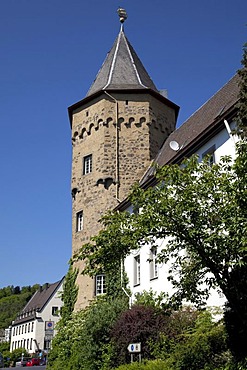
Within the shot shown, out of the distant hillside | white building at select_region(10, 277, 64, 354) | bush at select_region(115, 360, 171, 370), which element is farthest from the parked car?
the distant hillside

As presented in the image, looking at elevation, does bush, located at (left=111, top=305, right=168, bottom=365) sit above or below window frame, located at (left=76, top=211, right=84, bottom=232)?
below

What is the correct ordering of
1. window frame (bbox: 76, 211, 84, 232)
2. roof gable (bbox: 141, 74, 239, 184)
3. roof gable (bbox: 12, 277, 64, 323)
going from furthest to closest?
1. roof gable (bbox: 12, 277, 64, 323)
2. window frame (bbox: 76, 211, 84, 232)
3. roof gable (bbox: 141, 74, 239, 184)

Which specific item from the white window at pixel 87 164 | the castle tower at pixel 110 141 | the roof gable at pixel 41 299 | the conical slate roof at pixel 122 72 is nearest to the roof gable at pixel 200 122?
the castle tower at pixel 110 141

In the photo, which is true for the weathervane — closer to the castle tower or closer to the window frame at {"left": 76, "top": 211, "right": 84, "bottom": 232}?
the castle tower

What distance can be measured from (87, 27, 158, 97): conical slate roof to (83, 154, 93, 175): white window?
4.30 meters

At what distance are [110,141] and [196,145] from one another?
367 inches

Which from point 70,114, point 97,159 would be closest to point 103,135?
point 97,159

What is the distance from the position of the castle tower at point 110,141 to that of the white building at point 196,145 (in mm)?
1190

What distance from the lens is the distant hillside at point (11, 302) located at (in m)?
112

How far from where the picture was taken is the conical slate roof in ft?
98.1

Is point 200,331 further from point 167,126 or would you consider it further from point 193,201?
point 167,126

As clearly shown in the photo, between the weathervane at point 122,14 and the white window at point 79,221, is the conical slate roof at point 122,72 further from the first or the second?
the white window at point 79,221

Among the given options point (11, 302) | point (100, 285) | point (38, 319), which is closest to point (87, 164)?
point (100, 285)

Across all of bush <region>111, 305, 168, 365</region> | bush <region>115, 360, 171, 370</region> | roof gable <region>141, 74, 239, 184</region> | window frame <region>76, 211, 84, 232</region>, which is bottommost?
bush <region>115, 360, 171, 370</region>
